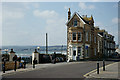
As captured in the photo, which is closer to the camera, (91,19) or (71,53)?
(71,53)

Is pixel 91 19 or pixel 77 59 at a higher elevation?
pixel 91 19

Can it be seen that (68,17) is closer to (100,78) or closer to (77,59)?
(77,59)

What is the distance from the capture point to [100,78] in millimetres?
14234

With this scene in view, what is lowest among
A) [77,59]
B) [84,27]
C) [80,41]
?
[77,59]

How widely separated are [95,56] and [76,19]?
1174cm

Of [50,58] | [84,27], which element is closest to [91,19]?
[84,27]

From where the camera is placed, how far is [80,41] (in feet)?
137

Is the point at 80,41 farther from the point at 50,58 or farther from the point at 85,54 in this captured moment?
the point at 50,58

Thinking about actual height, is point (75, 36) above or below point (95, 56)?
above

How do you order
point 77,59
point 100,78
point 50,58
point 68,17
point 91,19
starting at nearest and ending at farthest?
point 100,78 < point 50,58 < point 77,59 < point 68,17 < point 91,19

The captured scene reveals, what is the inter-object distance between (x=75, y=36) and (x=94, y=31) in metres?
9.78

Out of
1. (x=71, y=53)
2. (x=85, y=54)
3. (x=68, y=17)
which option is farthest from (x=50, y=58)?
(x=68, y=17)

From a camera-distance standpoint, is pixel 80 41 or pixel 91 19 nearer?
pixel 80 41

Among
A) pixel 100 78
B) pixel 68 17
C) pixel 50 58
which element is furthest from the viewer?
pixel 68 17
